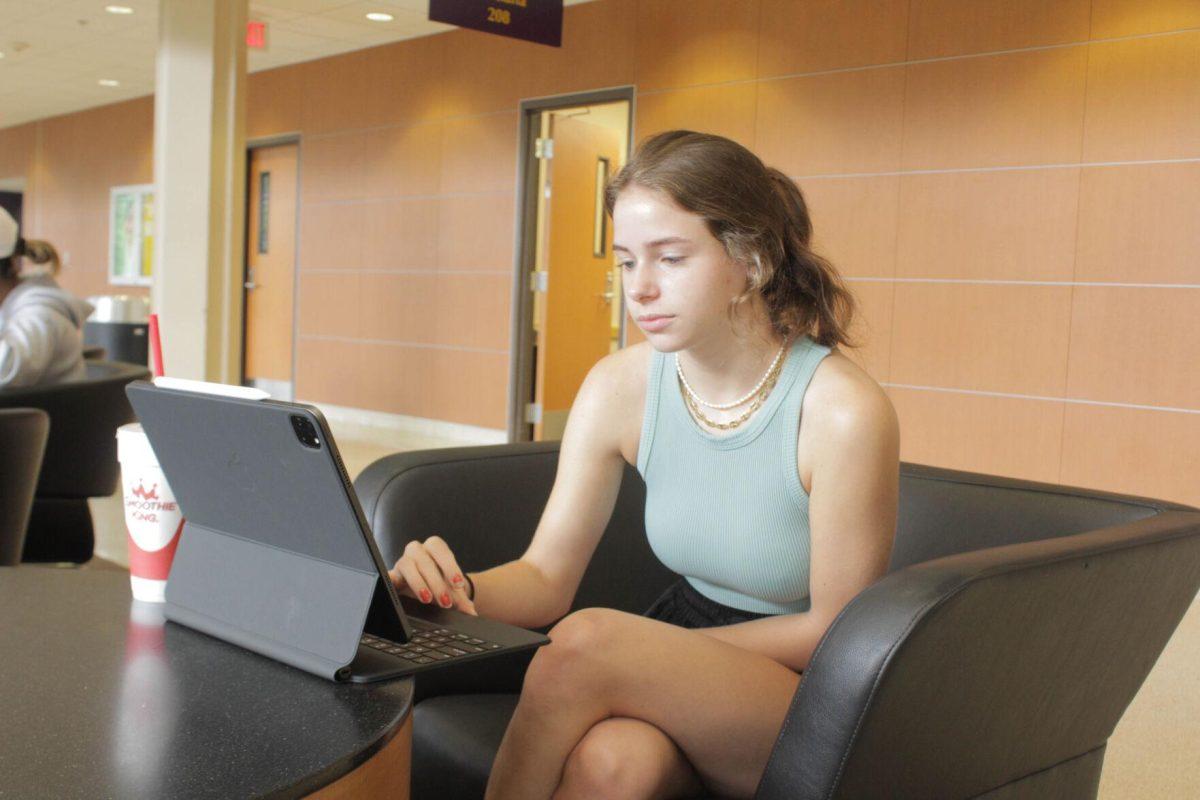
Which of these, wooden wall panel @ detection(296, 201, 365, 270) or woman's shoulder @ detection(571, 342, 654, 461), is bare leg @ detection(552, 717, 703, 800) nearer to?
woman's shoulder @ detection(571, 342, 654, 461)

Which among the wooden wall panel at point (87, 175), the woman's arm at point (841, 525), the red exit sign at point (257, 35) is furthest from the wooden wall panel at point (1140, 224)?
the wooden wall panel at point (87, 175)

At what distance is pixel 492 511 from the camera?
1957mm

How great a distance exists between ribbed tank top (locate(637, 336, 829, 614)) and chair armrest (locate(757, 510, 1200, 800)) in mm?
311

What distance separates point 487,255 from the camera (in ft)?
26.3

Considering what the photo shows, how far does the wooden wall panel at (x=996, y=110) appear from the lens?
5.18 metres

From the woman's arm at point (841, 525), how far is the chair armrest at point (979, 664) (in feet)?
0.59

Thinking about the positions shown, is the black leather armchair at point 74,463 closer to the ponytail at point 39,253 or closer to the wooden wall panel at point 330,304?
the ponytail at point 39,253

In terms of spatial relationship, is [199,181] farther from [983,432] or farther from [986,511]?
[986,511]

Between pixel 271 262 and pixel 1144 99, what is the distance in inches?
285

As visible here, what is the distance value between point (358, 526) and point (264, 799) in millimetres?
269

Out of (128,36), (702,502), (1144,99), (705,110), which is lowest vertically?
(702,502)

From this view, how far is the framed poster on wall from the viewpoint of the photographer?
38.2 feet

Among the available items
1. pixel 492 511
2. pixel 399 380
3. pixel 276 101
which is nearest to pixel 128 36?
pixel 276 101

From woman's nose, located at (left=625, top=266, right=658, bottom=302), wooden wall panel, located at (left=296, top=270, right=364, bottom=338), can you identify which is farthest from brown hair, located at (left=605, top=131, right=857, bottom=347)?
wooden wall panel, located at (left=296, top=270, right=364, bottom=338)
